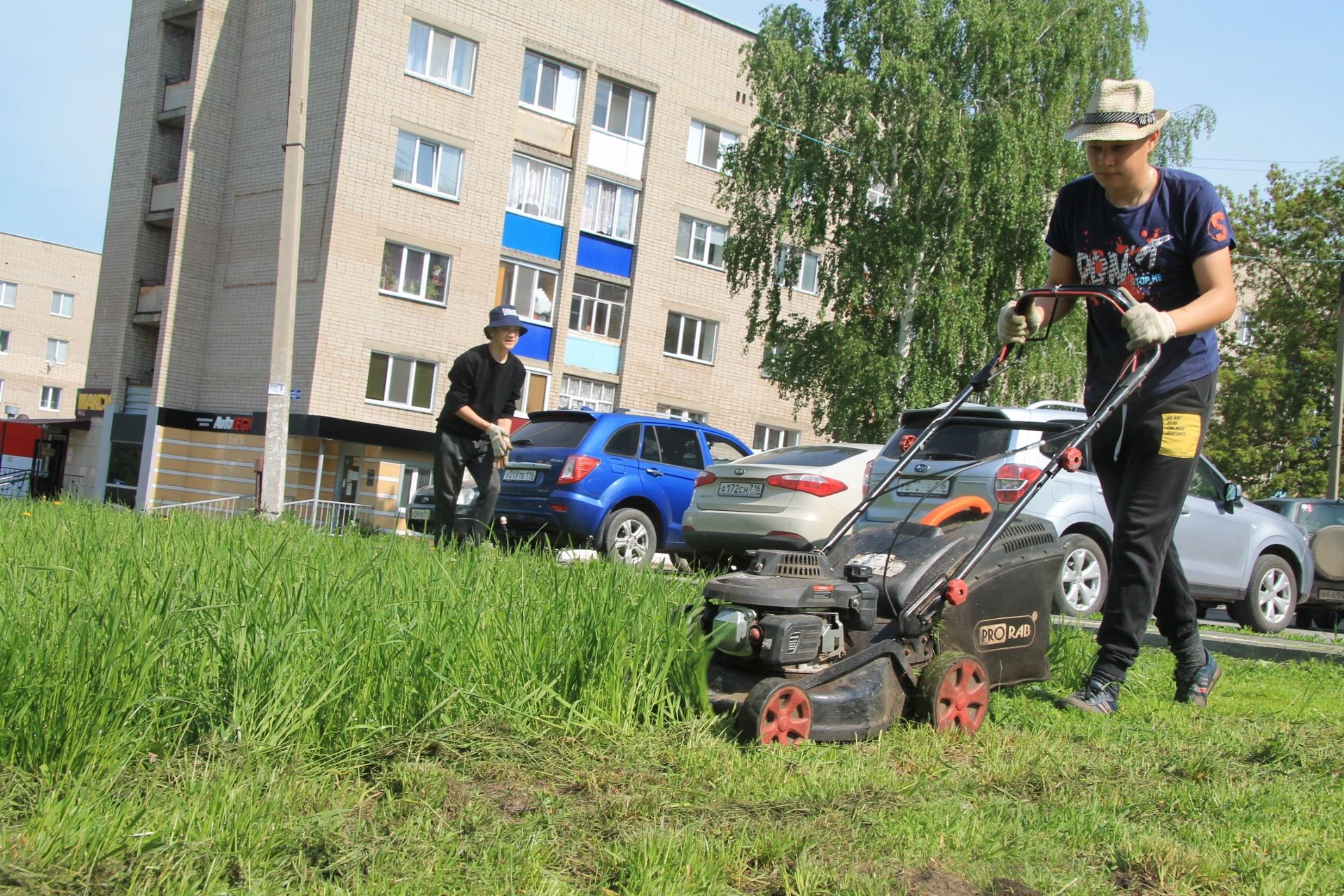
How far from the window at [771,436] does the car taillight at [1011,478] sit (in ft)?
98.9

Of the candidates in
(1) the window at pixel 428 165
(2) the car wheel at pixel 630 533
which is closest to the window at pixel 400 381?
(1) the window at pixel 428 165

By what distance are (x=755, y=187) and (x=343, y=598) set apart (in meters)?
24.1

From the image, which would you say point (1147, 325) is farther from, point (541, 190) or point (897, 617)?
point (541, 190)

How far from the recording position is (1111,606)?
15.8 feet

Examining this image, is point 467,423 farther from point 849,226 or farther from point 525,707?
point 849,226

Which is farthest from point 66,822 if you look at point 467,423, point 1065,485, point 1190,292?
point 1065,485

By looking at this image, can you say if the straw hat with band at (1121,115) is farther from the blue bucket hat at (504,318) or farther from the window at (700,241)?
the window at (700,241)

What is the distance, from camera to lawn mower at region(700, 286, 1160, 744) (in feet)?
12.4

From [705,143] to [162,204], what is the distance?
652 inches

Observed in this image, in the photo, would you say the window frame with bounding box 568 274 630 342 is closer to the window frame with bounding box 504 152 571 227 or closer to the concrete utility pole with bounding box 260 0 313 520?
the window frame with bounding box 504 152 571 227

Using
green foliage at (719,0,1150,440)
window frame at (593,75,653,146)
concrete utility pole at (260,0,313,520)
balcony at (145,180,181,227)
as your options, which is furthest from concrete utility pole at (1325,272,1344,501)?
balcony at (145,180,181,227)

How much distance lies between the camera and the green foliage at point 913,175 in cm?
2491

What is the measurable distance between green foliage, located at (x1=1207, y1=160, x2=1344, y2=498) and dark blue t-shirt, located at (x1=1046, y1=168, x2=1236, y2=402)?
35033 millimetres

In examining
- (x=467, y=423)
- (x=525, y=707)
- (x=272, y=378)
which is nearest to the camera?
(x=525, y=707)
